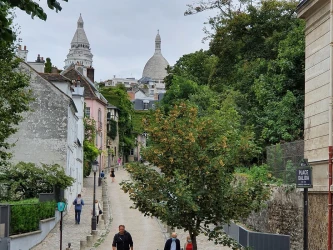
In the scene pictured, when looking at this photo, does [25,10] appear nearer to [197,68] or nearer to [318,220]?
[318,220]

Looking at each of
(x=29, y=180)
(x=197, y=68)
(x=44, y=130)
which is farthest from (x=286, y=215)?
(x=197, y=68)

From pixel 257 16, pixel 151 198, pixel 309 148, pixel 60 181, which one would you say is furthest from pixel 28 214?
pixel 257 16

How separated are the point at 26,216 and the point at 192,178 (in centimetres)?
1058

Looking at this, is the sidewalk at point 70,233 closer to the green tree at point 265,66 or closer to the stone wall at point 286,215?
the stone wall at point 286,215

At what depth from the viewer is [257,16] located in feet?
139

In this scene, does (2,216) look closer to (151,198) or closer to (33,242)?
(33,242)

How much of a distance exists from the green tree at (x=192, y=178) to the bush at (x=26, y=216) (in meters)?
8.27

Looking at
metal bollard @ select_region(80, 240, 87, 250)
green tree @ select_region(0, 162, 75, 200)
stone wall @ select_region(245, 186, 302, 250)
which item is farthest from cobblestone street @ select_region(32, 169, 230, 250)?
stone wall @ select_region(245, 186, 302, 250)

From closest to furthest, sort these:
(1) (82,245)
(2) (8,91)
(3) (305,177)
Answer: (3) (305,177)
(2) (8,91)
(1) (82,245)

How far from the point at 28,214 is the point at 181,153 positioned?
10.6 metres

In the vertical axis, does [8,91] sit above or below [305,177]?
above

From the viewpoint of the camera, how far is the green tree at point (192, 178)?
709 inches

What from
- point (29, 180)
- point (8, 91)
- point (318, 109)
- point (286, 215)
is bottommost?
point (286, 215)

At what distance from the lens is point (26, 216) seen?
26688 mm
